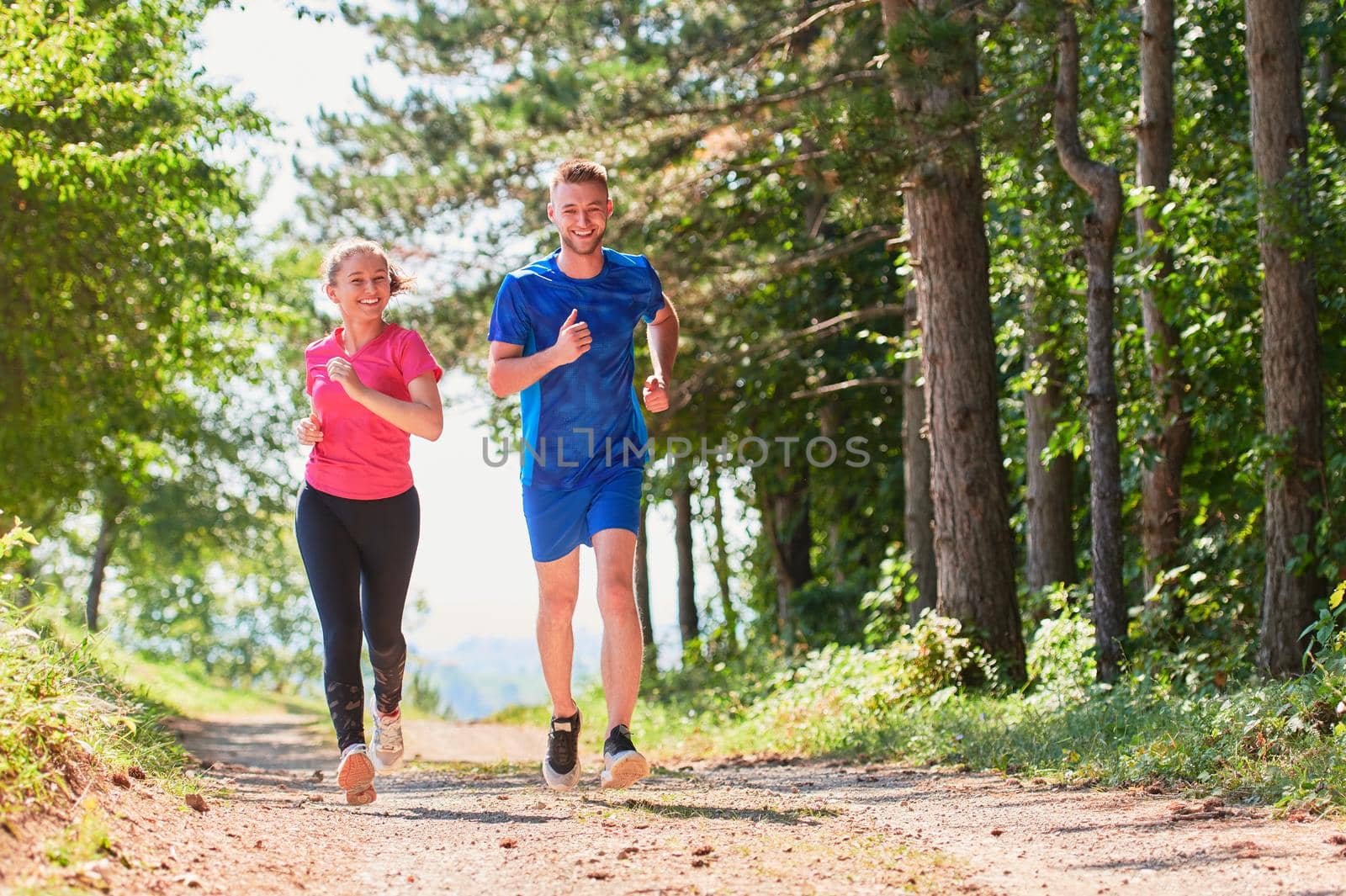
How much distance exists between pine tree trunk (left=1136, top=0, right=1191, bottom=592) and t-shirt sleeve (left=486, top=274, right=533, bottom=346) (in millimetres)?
5598

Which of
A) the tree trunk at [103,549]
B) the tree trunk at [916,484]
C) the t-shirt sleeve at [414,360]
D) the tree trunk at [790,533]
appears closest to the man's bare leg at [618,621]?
the t-shirt sleeve at [414,360]

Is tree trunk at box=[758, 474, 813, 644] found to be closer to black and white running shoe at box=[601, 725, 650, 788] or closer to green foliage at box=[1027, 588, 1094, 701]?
green foliage at box=[1027, 588, 1094, 701]

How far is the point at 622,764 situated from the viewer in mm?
5109

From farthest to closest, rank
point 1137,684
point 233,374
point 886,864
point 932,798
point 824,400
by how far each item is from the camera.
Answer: point 824,400
point 233,374
point 1137,684
point 932,798
point 886,864

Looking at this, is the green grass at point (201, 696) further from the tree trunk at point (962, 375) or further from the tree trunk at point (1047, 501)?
the tree trunk at point (962, 375)

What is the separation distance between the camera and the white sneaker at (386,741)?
5695 mm

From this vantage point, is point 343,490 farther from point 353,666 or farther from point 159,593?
point 159,593

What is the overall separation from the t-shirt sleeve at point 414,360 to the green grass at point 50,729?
162cm

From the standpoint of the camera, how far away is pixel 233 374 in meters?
16.9

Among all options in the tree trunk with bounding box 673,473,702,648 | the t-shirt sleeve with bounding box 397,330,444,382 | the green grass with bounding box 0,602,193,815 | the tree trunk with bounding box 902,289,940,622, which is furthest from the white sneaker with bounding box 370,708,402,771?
the tree trunk with bounding box 673,473,702,648

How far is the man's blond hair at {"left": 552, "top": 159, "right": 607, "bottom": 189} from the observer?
5414 millimetres

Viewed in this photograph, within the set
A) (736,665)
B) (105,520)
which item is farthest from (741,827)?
(105,520)

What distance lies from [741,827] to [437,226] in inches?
556

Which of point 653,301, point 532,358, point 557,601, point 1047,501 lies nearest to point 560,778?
point 557,601
